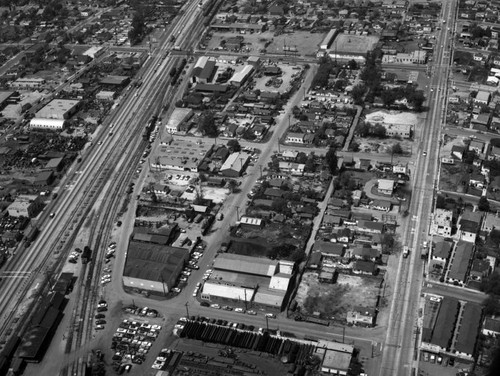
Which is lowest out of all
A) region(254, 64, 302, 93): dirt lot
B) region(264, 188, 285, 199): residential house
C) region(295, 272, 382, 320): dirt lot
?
region(254, 64, 302, 93): dirt lot

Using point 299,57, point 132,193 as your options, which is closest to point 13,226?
→ point 132,193

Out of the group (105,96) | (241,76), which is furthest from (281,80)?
(105,96)

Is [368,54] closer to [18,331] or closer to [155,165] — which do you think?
[155,165]

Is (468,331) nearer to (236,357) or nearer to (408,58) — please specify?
(236,357)

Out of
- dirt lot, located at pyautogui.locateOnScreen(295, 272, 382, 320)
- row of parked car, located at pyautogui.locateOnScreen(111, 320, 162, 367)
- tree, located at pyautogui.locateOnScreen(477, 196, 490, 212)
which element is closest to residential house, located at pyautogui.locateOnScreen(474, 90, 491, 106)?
tree, located at pyautogui.locateOnScreen(477, 196, 490, 212)

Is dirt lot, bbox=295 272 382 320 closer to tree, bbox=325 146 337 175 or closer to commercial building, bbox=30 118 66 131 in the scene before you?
tree, bbox=325 146 337 175

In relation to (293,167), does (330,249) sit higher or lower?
higher
